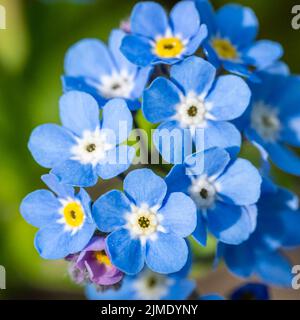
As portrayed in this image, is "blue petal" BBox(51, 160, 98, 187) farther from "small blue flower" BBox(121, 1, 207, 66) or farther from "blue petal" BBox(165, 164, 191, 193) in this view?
"small blue flower" BBox(121, 1, 207, 66)

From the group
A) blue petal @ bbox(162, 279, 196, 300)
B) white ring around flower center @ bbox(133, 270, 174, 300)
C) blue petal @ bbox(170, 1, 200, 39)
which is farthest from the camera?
white ring around flower center @ bbox(133, 270, 174, 300)

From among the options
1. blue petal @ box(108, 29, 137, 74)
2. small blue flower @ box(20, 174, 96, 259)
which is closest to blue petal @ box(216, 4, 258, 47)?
blue petal @ box(108, 29, 137, 74)

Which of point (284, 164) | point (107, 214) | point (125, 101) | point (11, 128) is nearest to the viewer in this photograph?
point (107, 214)

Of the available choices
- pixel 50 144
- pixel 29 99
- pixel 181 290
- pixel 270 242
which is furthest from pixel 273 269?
pixel 29 99

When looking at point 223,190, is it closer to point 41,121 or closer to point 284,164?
point 284,164

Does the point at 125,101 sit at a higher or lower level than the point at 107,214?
higher

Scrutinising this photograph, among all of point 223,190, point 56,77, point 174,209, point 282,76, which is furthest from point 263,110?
point 56,77
